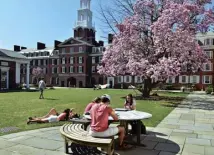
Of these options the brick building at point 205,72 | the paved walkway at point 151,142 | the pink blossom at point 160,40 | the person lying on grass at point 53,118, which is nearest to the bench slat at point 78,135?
the paved walkway at point 151,142

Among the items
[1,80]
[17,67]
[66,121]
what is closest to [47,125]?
[66,121]

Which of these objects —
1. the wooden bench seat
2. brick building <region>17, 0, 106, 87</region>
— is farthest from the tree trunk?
brick building <region>17, 0, 106, 87</region>

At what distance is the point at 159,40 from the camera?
2164 cm

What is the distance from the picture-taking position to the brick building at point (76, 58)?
66.6 m

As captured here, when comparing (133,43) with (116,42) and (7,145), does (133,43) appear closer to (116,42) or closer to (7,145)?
(116,42)

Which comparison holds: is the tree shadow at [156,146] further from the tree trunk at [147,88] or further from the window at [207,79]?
the window at [207,79]

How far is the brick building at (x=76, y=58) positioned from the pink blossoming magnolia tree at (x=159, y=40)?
39459 mm

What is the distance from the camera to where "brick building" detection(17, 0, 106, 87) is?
66.6 meters

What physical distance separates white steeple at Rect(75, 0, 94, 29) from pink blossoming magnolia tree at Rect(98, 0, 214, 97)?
4644 cm

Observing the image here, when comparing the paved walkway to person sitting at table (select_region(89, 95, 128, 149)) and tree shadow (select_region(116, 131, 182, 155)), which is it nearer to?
tree shadow (select_region(116, 131, 182, 155))

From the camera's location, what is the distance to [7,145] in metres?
6.65

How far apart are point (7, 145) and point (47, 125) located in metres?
2.78

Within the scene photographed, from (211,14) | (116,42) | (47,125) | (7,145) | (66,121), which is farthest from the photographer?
(116,42)

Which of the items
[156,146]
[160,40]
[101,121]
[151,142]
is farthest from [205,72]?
[101,121]
